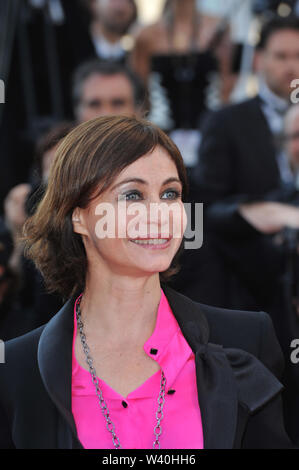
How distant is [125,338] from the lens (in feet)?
4.58

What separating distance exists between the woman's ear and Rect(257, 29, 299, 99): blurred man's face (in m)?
1.71

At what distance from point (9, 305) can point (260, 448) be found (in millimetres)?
715

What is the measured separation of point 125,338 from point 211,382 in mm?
175

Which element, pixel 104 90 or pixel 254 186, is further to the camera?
pixel 104 90

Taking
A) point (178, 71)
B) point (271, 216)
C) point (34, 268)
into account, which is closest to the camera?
point (34, 268)

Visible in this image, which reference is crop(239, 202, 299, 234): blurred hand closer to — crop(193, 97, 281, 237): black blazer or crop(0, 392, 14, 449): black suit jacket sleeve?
crop(193, 97, 281, 237): black blazer

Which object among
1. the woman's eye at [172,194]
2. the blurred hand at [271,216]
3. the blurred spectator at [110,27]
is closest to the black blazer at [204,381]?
the woman's eye at [172,194]

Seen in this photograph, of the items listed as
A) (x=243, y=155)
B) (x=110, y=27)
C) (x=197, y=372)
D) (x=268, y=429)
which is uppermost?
(x=110, y=27)

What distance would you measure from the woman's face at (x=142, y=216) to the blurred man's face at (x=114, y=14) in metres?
2.53

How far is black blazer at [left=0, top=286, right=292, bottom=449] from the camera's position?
1.31 metres

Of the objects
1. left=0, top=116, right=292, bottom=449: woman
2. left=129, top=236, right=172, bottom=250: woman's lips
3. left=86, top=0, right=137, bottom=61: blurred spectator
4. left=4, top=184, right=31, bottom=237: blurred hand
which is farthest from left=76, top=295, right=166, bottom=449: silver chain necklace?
left=86, top=0, right=137, bottom=61: blurred spectator

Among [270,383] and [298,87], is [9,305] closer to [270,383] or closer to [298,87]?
[270,383]

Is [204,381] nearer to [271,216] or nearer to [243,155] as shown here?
[271,216]

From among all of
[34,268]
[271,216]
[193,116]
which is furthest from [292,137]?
[34,268]
